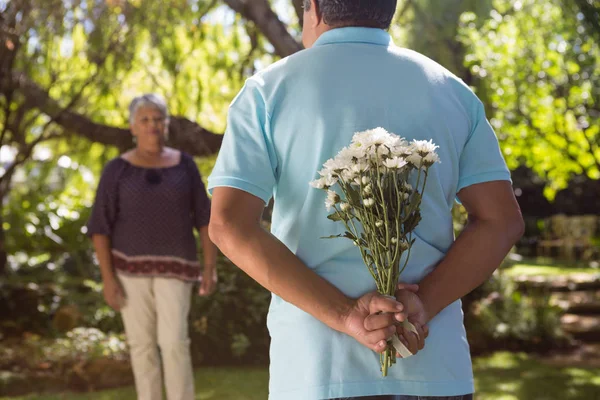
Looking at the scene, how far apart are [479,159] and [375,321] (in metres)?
0.43

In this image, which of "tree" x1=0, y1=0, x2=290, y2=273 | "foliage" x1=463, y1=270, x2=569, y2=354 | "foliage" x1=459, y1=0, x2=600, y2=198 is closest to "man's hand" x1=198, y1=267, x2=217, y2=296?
"tree" x1=0, y1=0, x2=290, y2=273

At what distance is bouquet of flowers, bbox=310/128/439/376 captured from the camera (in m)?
1.55

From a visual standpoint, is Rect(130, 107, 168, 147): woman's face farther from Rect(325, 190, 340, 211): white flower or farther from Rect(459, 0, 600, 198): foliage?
Rect(459, 0, 600, 198): foliage

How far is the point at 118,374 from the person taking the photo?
699cm

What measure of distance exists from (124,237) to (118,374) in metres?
2.63

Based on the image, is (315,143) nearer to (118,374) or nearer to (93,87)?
(118,374)

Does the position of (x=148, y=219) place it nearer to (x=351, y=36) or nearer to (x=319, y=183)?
(x=351, y=36)

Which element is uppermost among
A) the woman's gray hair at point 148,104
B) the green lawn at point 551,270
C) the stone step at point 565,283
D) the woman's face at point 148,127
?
the woman's gray hair at point 148,104

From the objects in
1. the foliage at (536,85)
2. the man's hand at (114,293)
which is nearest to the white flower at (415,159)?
the man's hand at (114,293)

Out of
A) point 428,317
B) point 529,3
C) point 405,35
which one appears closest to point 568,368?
point 405,35

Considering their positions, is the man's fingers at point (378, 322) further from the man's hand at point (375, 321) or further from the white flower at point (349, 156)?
the white flower at point (349, 156)

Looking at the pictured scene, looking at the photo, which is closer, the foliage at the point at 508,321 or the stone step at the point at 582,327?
the foliage at the point at 508,321

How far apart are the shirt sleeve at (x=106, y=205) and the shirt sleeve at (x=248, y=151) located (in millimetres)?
3161

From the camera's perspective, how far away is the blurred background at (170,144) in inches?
267
